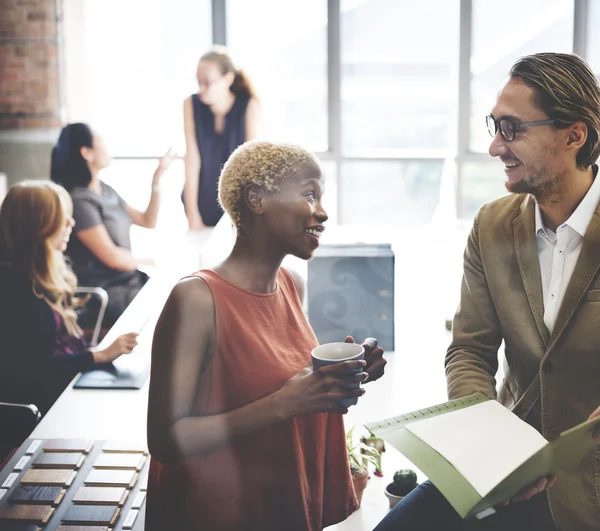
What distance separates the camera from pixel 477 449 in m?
1.21

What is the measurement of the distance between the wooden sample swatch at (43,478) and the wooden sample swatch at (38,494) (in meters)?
0.02

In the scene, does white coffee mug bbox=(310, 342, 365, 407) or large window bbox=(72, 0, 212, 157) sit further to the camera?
large window bbox=(72, 0, 212, 157)

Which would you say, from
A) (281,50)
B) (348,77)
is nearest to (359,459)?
(281,50)

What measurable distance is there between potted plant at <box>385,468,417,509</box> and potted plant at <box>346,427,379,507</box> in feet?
0.20

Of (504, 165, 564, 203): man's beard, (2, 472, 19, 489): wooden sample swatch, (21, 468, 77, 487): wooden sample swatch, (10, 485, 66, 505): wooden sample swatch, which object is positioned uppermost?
(504, 165, 564, 203): man's beard

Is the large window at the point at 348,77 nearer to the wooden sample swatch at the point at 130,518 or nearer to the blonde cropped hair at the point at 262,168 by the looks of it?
the blonde cropped hair at the point at 262,168

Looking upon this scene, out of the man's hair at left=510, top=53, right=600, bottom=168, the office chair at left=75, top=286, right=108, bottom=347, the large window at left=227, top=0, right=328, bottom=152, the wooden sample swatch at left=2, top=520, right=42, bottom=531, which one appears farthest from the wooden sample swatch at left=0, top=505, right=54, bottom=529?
the man's hair at left=510, top=53, right=600, bottom=168

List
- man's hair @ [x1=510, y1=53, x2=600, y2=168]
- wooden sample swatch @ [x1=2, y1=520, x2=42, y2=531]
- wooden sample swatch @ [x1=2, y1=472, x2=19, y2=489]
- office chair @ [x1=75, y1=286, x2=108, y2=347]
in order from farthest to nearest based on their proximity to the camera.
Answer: office chair @ [x1=75, y1=286, x2=108, y2=347], wooden sample swatch @ [x1=2, y1=472, x2=19, y2=489], wooden sample swatch @ [x1=2, y1=520, x2=42, y2=531], man's hair @ [x1=510, y1=53, x2=600, y2=168]

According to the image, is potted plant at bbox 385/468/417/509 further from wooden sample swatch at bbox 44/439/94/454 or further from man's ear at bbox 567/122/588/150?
man's ear at bbox 567/122/588/150

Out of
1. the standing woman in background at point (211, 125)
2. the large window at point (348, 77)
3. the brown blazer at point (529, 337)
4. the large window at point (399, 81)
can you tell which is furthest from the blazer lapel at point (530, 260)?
the large window at point (399, 81)

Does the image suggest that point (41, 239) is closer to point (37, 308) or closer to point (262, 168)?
point (37, 308)

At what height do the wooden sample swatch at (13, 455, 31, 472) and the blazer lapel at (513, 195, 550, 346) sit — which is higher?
the blazer lapel at (513, 195, 550, 346)

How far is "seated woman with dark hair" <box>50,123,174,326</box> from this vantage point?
203cm

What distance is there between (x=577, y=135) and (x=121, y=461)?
1240 mm
